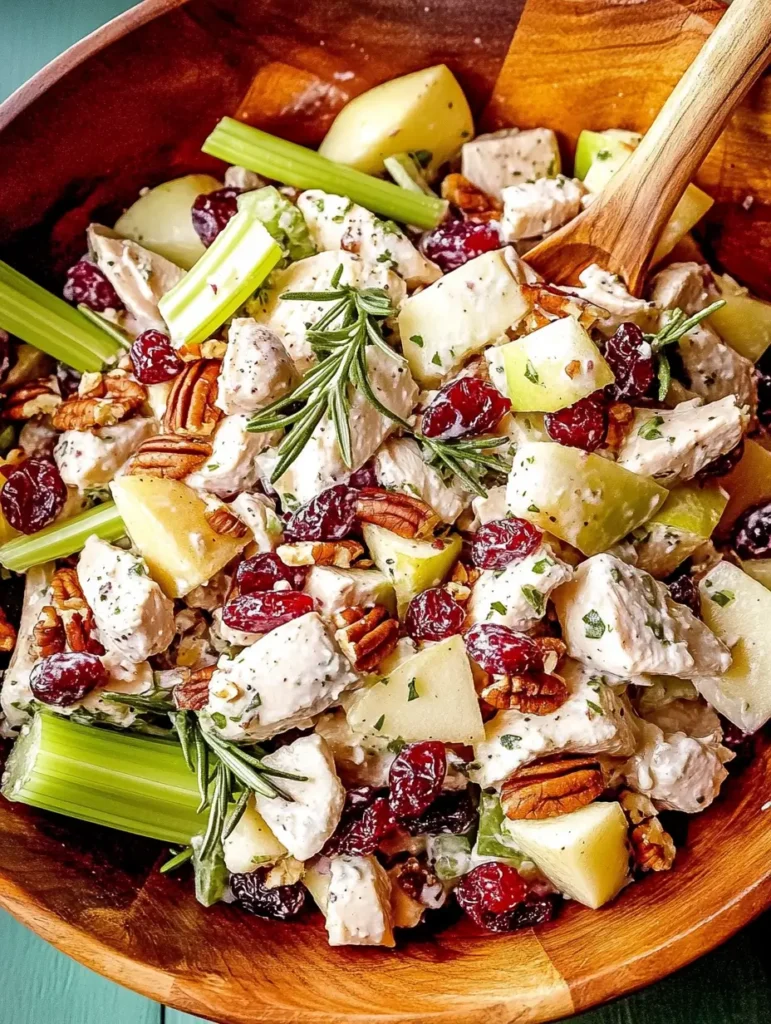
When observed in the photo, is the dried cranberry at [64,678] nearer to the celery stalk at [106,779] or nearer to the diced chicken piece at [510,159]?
the celery stalk at [106,779]

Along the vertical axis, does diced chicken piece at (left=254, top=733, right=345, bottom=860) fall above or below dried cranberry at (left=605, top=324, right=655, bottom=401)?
below

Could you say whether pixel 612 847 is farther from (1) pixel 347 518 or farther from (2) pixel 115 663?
(2) pixel 115 663

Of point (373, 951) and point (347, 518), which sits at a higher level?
point (347, 518)

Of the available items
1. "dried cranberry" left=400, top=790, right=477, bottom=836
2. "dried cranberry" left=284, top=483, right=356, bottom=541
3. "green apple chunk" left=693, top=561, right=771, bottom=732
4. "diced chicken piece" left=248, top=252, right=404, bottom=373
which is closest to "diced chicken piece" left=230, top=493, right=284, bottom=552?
"dried cranberry" left=284, top=483, right=356, bottom=541

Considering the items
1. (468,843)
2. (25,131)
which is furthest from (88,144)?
(468,843)

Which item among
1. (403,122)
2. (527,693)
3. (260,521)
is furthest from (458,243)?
(527,693)

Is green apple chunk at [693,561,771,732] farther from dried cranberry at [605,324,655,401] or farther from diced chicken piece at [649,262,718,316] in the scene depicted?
diced chicken piece at [649,262,718,316]

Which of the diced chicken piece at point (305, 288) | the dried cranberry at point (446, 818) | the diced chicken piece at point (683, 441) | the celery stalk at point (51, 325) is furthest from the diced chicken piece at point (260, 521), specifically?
the diced chicken piece at point (683, 441)
